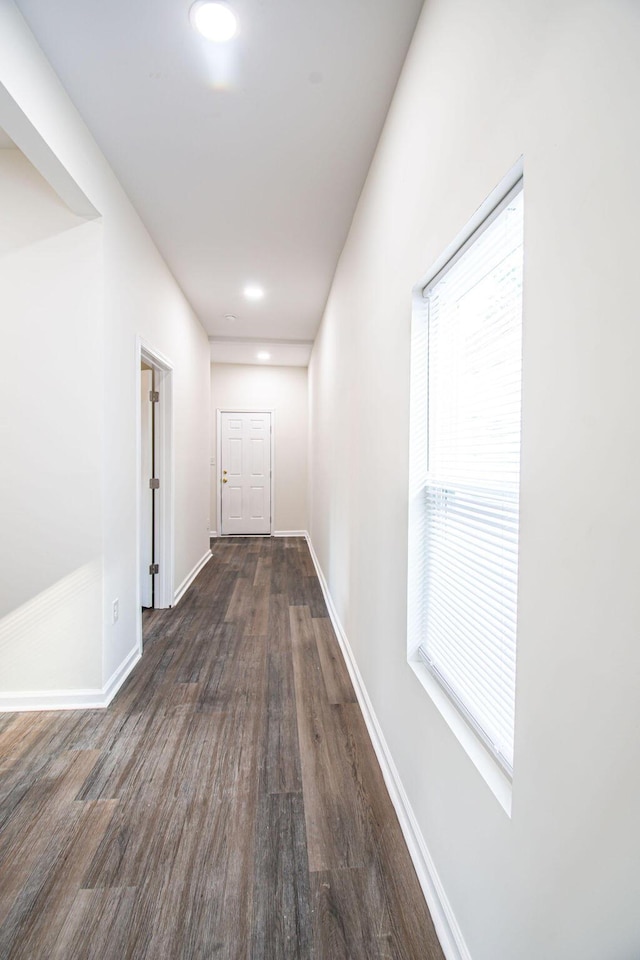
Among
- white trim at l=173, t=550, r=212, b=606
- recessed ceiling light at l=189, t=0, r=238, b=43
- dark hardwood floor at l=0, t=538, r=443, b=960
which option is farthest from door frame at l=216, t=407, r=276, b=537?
recessed ceiling light at l=189, t=0, r=238, b=43

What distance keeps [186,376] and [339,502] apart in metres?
2.05

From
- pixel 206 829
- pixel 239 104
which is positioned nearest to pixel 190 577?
pixel 206 829

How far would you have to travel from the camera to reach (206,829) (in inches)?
59.4

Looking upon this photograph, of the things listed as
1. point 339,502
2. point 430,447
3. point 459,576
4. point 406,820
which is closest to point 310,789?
point 406,820

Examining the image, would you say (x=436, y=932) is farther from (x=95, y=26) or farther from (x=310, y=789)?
(x=95, y=26)

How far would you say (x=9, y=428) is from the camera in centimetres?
220

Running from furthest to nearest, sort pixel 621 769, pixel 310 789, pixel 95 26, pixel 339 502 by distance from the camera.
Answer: pixel 339 502, pixel 310 789, pixel 95 26, pixel 621 769

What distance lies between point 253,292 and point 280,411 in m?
3.01

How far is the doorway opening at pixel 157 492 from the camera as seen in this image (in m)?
3.67

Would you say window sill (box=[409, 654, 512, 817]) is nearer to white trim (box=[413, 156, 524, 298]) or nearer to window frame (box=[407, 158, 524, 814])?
window frame (box=[407, 158, 524, 814])

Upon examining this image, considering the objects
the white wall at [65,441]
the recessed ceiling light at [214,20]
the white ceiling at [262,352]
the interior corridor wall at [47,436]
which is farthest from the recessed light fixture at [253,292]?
the recessed ceiling light at [214,20]

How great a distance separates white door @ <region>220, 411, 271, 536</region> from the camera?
699 centimetres

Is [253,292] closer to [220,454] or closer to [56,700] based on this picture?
[220,454]

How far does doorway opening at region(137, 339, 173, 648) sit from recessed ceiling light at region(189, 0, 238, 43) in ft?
7.75
